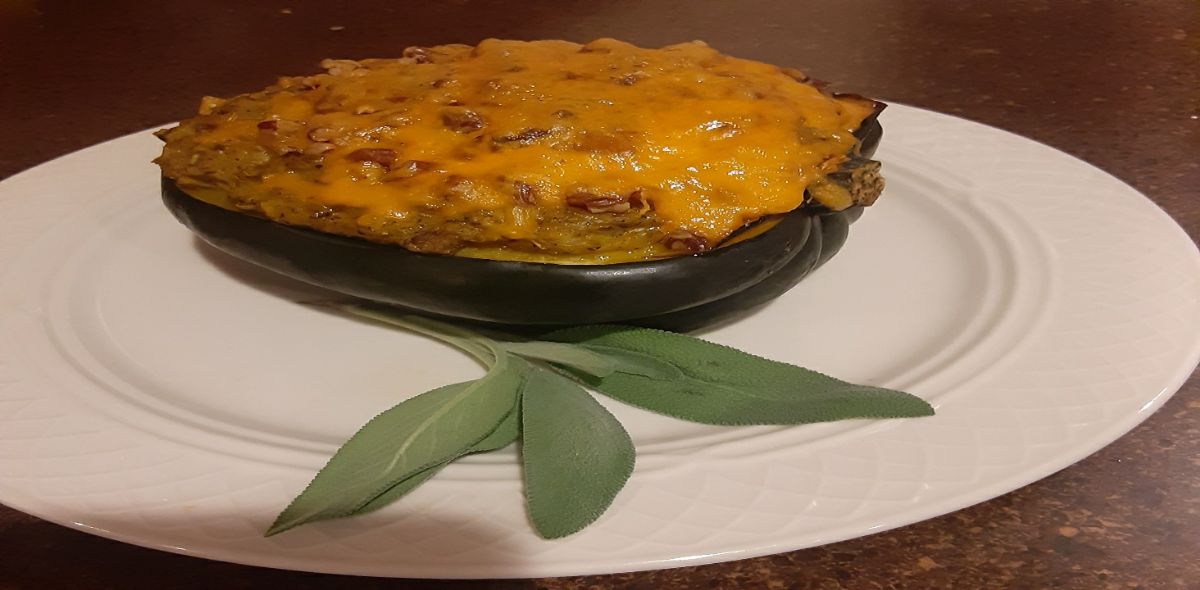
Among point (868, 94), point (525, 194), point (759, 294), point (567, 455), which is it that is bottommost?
point (567, 455)

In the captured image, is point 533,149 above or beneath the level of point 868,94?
beneath

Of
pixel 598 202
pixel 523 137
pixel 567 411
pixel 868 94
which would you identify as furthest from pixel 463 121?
pixel 868 94

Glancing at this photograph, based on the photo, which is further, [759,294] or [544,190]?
[759,294]

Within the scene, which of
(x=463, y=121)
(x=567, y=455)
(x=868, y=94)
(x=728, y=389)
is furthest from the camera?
(x=868, y=94)

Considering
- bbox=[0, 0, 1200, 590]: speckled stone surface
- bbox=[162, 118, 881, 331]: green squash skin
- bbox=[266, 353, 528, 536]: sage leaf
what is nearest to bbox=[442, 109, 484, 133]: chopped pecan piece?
bbox=[162, 118, 881, 331]: green squash skin

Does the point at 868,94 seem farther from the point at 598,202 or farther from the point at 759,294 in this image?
the point at 598,202

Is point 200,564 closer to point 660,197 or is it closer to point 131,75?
point 660,197

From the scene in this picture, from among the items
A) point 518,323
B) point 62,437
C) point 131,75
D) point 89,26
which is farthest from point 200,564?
point 89,26
